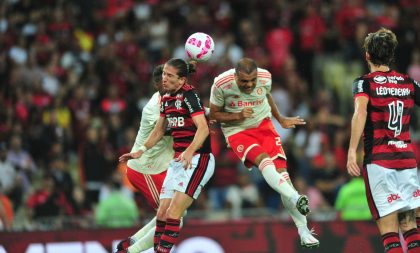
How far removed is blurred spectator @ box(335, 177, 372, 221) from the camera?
15.7 metres

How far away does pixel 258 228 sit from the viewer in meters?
14.8

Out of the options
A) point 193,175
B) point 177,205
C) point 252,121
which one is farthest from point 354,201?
point 177,205

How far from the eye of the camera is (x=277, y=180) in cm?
1161

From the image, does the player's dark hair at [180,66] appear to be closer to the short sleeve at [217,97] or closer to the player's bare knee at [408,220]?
the short sleeve at [217,97]

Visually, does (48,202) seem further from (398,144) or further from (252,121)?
(398,144)

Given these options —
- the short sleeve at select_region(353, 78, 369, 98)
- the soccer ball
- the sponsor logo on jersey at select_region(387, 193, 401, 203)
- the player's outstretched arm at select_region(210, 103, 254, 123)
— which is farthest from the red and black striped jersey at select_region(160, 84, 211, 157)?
the sponsor logo on jersey at select_region(387, 193, 401, 203)

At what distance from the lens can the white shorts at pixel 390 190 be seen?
32.4 feet

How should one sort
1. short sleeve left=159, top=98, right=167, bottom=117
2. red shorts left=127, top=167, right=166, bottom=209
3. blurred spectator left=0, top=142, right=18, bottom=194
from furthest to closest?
1. blurred spectator left=0, top=142, right=18, bottom=194
2. red shorts left=127, top=167, right=166, bottom=209
3. short sleeve left=159, top=98, right=167, bottom=117

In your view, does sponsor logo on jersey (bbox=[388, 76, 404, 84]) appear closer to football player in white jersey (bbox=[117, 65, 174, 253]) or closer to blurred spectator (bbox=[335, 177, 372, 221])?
football player in white jersey (bbox=[117, 65, 174, 253])

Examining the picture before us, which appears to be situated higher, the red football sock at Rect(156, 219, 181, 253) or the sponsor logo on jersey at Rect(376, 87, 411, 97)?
the sponsor logo on jersey at Rect(376, 87, 411, 97)

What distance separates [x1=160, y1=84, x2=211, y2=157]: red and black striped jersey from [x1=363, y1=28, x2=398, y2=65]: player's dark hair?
83.9 inches

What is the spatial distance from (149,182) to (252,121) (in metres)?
1.56

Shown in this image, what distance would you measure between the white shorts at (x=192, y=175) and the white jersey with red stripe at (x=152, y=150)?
88 centimetres

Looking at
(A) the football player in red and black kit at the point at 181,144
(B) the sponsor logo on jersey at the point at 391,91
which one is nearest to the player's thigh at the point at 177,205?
(A) the football player in red and black kit at the point at 181,144
